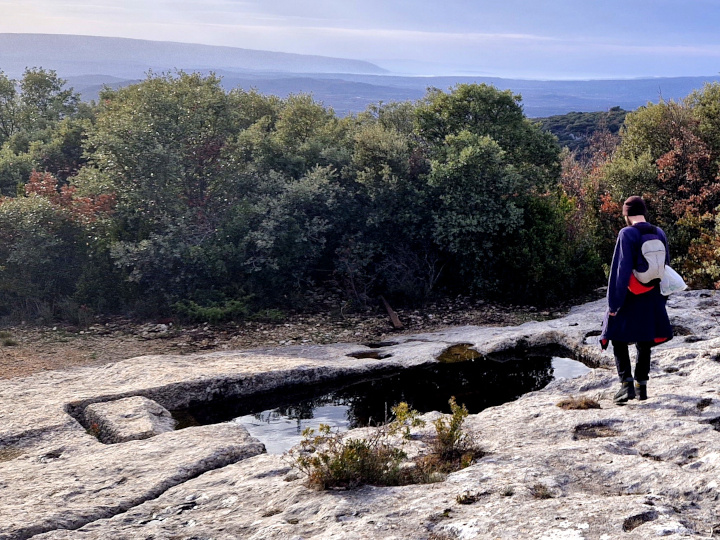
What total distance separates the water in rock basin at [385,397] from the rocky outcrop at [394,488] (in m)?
0.60

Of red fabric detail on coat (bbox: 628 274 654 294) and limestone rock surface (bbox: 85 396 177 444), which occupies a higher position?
red fabric detail on coat (bbox: 628 274 654 294)

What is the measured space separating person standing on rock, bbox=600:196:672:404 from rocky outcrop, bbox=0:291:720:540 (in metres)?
0.87

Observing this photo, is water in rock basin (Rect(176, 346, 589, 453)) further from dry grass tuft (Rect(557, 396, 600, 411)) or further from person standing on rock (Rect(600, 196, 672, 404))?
person standing on rock (Rect(600, 196, 672, 404))

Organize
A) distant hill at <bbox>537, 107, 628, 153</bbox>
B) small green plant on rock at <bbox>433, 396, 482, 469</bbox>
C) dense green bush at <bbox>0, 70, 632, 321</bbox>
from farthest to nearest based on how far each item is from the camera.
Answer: distant hill at <bbox>537, 107, 628, 153</bbox> → dense green bush at <bbox>0, 70, 632, 321</bbox> → small green plant on rock at <bbox>433, 396, 482, 469</bbox>

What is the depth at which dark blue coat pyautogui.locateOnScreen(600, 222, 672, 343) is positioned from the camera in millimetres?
7469

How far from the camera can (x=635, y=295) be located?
759 centimetres

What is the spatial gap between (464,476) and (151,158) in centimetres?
1393

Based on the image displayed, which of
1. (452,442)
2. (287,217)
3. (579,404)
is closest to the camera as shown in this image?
(452,442)

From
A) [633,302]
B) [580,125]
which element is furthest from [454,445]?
[580,125]

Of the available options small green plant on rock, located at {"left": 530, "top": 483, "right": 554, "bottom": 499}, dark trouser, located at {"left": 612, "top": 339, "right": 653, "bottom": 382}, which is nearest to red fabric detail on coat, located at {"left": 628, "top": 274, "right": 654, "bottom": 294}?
dark trouser, located at {"left": 612, "top": 339, "right": 653, "bottom": 382}

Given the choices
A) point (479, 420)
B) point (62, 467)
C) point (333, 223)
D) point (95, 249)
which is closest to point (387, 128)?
point (333, 223)

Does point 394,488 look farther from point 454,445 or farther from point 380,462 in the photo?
point 454,445

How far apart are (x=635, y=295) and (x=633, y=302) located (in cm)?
9

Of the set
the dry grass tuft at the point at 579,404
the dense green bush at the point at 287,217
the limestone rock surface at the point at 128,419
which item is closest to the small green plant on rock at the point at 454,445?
the dry grass tuft at the point at 579,404
